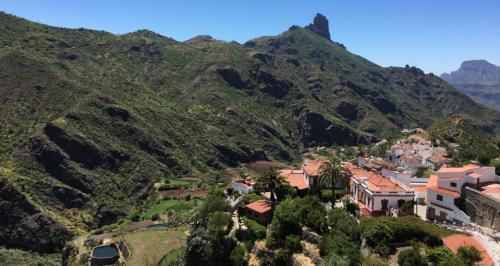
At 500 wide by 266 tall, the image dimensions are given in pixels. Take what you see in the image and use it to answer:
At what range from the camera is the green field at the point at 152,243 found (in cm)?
5884

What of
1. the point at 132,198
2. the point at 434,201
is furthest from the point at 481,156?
the point at 132,198

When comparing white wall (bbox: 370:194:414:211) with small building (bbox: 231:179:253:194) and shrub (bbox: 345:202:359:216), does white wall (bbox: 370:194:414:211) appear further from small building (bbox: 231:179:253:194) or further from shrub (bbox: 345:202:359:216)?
small building (bbox: 231:179:253:194)

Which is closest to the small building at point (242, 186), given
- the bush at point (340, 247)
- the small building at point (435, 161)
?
the bush at point (340, 247)

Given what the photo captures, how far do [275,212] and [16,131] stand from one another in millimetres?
85090

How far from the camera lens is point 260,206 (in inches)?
2013

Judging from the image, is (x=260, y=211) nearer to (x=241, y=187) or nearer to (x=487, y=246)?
(x=241, y=187)

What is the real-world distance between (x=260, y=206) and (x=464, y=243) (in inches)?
850

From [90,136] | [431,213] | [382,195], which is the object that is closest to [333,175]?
[382,195]

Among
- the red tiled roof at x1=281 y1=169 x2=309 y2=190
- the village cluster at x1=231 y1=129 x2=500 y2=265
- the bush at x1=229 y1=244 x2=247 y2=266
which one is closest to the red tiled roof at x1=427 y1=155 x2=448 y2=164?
the village cluster at x1=231 y1=129 x2=500 y2=265

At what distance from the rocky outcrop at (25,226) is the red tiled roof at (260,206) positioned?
149 feet

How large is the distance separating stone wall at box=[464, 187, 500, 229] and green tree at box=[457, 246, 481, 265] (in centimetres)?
625

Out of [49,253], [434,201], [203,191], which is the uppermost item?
[434,201]

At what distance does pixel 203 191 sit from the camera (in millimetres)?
104000

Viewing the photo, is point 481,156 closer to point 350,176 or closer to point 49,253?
point 350,176
